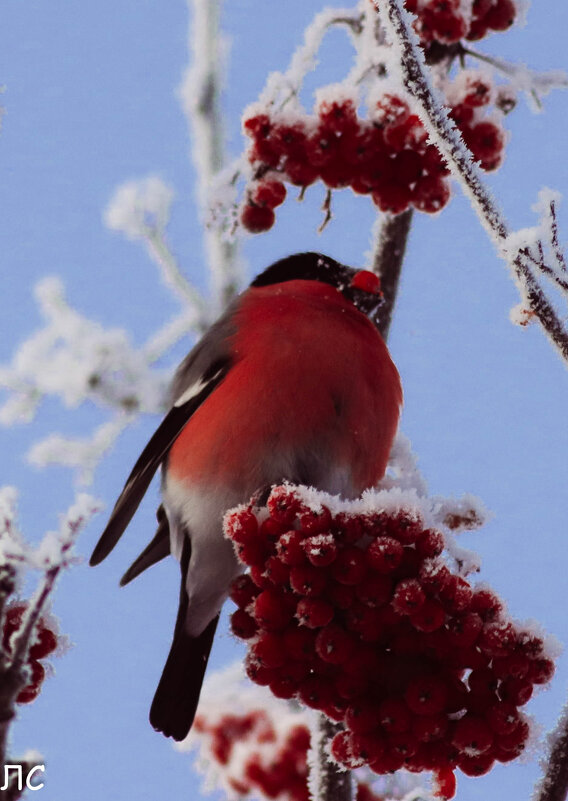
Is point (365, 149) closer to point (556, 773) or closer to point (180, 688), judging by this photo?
point (180, 688)

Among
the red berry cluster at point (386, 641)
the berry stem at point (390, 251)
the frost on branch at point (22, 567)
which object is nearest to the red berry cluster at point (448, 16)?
the berry stem at point (390, 251)

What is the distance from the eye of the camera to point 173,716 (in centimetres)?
249

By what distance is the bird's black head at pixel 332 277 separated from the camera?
8.93ft

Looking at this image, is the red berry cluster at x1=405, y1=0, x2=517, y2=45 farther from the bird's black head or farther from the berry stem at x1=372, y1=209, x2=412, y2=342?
the bird's black head

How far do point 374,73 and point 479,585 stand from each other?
144 cm

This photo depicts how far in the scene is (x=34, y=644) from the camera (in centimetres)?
183

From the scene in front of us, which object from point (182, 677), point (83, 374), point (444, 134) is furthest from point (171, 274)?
point (444, 134)

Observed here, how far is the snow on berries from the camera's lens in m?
2.61

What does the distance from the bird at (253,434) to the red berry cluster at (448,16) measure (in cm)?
62

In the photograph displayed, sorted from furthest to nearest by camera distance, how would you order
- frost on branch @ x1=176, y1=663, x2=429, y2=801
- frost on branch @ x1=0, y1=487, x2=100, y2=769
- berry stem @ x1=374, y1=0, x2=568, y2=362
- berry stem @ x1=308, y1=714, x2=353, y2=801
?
frost on branch @ x1=176, y1=663, x2=429, y2=801 → berry stem @ x1=308, y1=714, x2=353, y2=801 → berry stem @ x1=374, y1=0, x2=568, y2=362 → frost on branch @ x1=0, y1=487, x2=100, y2=769

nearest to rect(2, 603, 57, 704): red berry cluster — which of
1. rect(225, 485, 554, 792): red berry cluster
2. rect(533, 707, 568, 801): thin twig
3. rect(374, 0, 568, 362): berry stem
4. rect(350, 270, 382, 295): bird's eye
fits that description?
rect(225, 485, 554, 792): red berry cluster

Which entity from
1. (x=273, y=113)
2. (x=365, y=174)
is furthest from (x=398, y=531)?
(x=273, y=113)

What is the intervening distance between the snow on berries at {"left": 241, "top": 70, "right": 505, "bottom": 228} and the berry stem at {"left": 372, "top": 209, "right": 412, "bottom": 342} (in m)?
0.15

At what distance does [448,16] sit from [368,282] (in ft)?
2.21
